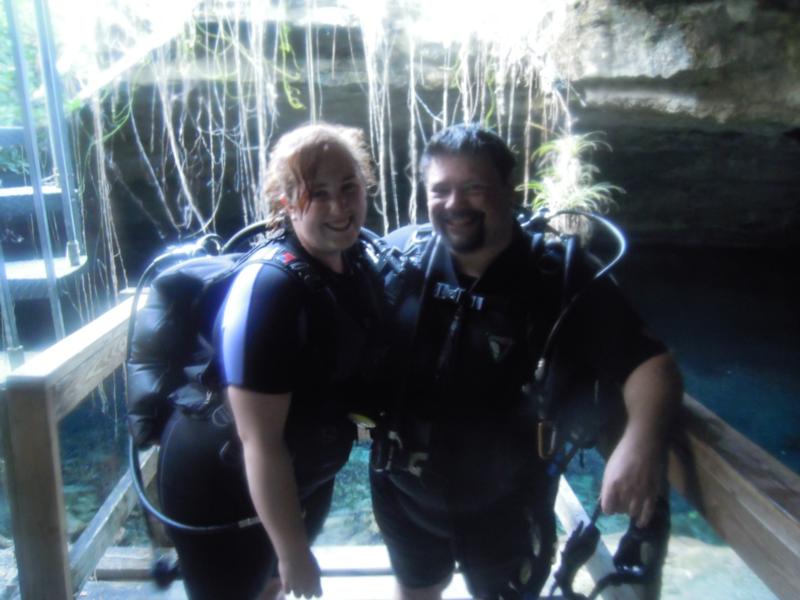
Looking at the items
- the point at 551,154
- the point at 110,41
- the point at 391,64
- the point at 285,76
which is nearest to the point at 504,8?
the point at 391,64

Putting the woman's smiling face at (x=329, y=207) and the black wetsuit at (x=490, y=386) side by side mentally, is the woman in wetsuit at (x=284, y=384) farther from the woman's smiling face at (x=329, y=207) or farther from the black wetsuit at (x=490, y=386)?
the black wetsuit at (x=490, y=386)

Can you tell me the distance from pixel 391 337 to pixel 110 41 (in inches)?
109

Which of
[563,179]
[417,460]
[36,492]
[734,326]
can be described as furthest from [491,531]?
[734,326]

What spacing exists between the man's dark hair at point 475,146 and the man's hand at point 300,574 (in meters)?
0.85

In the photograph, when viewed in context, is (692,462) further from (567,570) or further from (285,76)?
(285,76)

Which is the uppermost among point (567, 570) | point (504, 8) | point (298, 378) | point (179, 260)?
point (504, 8)

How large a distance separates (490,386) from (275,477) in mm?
476

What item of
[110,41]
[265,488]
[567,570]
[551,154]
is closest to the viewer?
[265,488]

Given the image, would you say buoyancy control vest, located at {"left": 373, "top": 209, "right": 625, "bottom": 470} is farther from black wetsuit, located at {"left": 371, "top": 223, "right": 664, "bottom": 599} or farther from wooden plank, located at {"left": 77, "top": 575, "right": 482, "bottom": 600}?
wooden plank, located at {"left": 77, "top": 575, "right": 482, "bottom": 600}

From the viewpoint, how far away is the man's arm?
3.56 ft

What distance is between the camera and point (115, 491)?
183 cm

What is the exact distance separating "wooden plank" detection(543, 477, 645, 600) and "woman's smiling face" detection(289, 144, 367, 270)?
0.87m

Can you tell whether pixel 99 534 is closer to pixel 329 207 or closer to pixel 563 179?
pixel 329 207

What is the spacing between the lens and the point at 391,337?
4.19 ft
